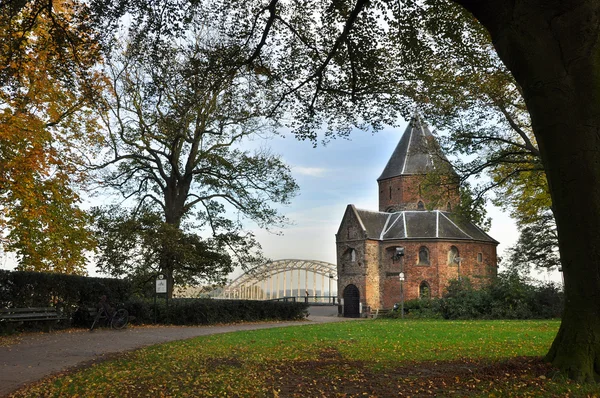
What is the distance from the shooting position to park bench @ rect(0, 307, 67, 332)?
46.3 ft

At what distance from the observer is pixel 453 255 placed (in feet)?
140

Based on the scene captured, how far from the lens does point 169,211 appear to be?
26.7 m

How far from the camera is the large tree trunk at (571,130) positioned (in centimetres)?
606

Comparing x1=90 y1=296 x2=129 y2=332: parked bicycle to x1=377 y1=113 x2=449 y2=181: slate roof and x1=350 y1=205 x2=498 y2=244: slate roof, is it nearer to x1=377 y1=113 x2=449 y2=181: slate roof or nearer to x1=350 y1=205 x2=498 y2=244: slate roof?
x1=350 y1=205 x2=498 y2=244: slate roof

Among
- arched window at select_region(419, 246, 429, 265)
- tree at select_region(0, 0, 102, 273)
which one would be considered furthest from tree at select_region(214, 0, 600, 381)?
arched window at select_region(419, 246, 429, 265)

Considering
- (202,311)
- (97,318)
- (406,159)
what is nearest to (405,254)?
(406,159)

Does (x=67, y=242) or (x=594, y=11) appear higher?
(x=594, y=11)

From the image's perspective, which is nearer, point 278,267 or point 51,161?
point 51,161

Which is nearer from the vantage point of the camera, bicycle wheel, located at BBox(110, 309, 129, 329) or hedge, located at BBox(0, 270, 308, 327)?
hedge, located at BBox(0, 270, 308, 327)

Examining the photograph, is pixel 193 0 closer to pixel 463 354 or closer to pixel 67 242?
pixel 463 354

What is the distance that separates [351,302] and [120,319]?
28.4m

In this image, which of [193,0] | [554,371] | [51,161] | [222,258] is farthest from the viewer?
[222,258]

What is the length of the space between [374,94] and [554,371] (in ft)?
25.1

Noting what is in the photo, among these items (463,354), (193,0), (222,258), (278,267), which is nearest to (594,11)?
(463,354)
